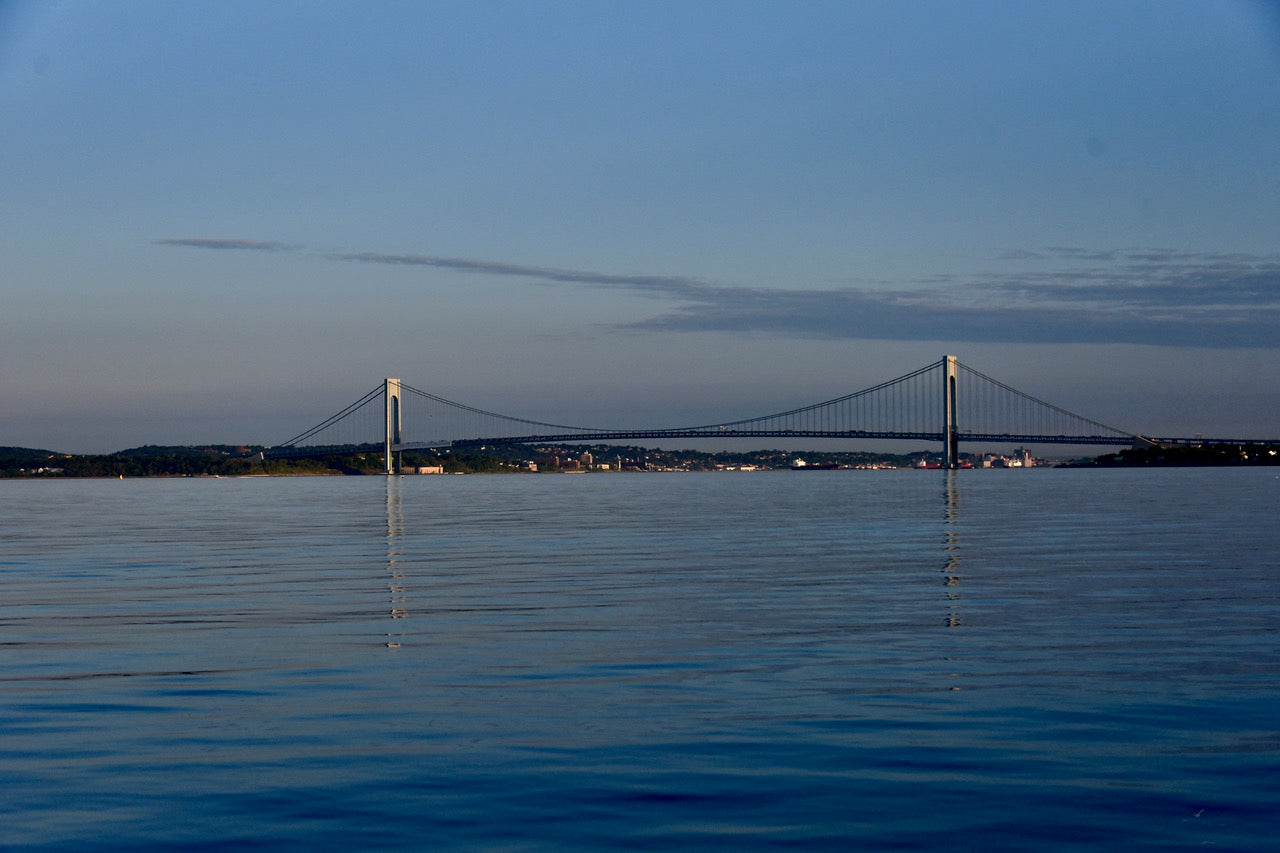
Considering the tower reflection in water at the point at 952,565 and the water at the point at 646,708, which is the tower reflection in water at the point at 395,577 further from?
the tower reflection in water at the point at 952,565

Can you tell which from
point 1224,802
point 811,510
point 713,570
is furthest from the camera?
point 811,510

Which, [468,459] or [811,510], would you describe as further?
[468,459]

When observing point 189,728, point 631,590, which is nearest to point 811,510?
point 631,590

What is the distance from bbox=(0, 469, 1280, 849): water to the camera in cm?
573

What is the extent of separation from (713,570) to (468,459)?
128 meters

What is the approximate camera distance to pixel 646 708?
802 centimetres

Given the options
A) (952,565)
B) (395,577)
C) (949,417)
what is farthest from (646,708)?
(949,417)

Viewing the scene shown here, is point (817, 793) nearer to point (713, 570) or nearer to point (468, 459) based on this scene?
point (713, 570)

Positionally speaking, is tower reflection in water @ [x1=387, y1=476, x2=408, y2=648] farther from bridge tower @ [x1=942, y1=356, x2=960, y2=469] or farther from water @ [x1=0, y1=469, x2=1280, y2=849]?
bridge tower @ [x1=942, y1=356, x2=960, y2=469]

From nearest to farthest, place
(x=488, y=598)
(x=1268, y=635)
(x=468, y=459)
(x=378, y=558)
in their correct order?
(x=1268, y=635), (x=488, y=598), (x=378, y=558), (x=468, y=459)

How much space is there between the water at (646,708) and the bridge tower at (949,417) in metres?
89.7

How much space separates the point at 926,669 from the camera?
9.30m

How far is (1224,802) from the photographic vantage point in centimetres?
586

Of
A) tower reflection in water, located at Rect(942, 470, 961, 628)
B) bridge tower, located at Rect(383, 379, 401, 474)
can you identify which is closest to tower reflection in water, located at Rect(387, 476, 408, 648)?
tower reflection in water, located at Rect(942, 470, 961, 628)
